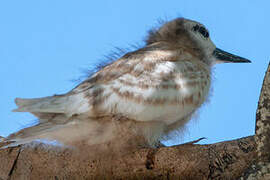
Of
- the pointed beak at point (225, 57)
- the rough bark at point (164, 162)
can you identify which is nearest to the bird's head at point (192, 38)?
the pointed beak at point (225, 57)

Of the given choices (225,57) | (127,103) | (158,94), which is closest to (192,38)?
(225,57)

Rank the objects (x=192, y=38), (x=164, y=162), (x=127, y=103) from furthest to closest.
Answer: (x=192, y=38) < (x=127, y=103) < (x=164, y=162)

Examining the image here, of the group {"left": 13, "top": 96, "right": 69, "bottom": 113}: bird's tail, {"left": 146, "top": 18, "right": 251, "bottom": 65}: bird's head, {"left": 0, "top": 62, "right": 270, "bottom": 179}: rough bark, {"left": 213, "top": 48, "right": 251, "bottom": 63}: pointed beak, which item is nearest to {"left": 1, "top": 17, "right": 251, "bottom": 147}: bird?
{"left": 13, "top": 96, "right": 69, "bottom": 113}: bird's tail

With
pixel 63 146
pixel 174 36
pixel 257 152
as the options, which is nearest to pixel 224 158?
pixel 257 152

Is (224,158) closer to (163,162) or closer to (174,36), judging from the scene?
(163,162)

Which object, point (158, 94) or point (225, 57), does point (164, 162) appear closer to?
point (158, 94)

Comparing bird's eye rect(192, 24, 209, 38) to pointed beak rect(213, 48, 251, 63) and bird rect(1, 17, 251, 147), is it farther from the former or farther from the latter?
bird rect(1, 17, 251, 147)
